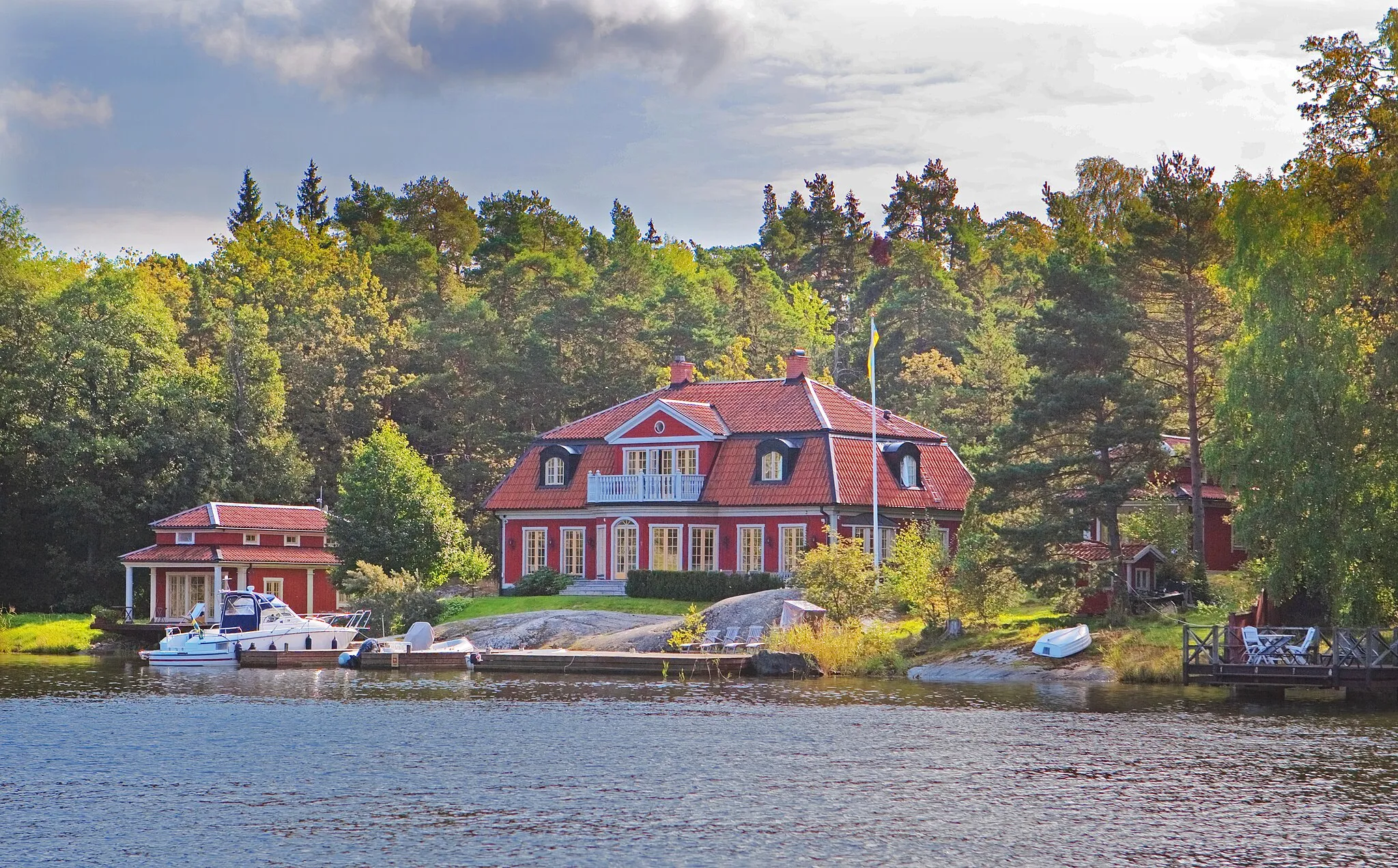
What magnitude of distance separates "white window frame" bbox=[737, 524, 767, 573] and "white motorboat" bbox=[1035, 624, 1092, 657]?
1462cm

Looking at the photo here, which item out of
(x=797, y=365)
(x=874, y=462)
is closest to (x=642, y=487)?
(x=797, y=365)

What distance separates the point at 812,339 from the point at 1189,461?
136 feet

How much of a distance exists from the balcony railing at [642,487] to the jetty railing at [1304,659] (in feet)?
71.2

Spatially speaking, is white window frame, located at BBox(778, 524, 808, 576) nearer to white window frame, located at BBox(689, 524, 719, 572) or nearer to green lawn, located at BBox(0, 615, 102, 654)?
white window frame, located at BBox(689, 524, 719, 572)

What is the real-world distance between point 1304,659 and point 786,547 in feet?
69.9

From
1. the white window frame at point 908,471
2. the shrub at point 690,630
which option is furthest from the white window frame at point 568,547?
the white window frame at point 908,471

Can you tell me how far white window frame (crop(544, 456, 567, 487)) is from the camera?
60031 mm

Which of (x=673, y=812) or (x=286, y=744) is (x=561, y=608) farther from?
(x=673, y=812)

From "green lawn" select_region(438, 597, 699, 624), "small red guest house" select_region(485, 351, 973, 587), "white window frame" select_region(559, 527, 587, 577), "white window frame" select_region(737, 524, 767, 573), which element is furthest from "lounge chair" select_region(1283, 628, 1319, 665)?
"white window frame" select_region(559, 527, 587, 577)

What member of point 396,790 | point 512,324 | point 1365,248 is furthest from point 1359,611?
point 512,324

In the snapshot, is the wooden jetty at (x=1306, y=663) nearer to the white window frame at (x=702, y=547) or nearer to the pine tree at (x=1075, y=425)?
the pine tree at (x=1075, y=425)

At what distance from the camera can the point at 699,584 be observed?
5375 centimetres

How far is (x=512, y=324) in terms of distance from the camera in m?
83.2

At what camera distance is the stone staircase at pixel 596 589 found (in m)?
55.9
